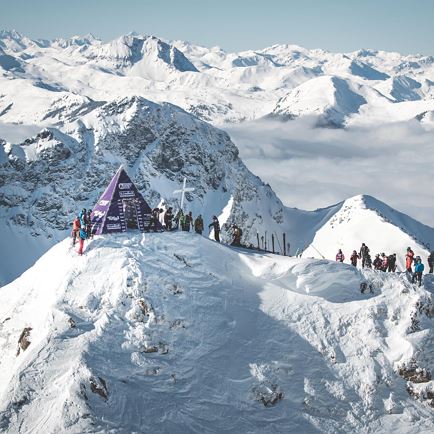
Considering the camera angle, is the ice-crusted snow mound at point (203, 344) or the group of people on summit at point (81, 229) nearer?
the ice-crusted snow mound at point (203, 344)

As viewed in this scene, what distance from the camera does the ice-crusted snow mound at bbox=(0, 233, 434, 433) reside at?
2870 centimetres

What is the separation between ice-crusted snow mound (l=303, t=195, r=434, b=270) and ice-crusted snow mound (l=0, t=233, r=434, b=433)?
9417 centimetres

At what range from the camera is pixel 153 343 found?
31672mm

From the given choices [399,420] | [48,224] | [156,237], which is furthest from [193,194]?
[399,420]

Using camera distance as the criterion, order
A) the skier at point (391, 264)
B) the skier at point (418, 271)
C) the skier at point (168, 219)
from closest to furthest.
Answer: the skier at point (418, 271)
the skier at point (391, 264)
the skier at point (168, 219)

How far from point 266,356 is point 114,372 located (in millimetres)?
8763

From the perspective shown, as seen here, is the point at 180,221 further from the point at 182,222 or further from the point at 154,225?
the point at 154,225

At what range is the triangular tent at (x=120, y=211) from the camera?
38969 mm

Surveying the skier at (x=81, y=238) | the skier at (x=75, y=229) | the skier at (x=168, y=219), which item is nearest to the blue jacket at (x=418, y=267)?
the skier at (x=168, y=219)

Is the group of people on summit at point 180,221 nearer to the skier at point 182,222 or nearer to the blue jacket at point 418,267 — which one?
the skier at point 182,222

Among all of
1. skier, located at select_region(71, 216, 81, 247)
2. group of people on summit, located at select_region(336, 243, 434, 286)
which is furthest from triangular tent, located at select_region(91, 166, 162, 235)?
group of people on summit, located at select_region(336, 243, 434, 286)

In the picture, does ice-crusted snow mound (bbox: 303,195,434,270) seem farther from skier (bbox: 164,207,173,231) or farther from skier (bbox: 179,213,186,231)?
skier (bbox: 164,207,173,231)

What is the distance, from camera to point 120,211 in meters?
39.5

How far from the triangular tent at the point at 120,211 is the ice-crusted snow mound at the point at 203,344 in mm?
1322
